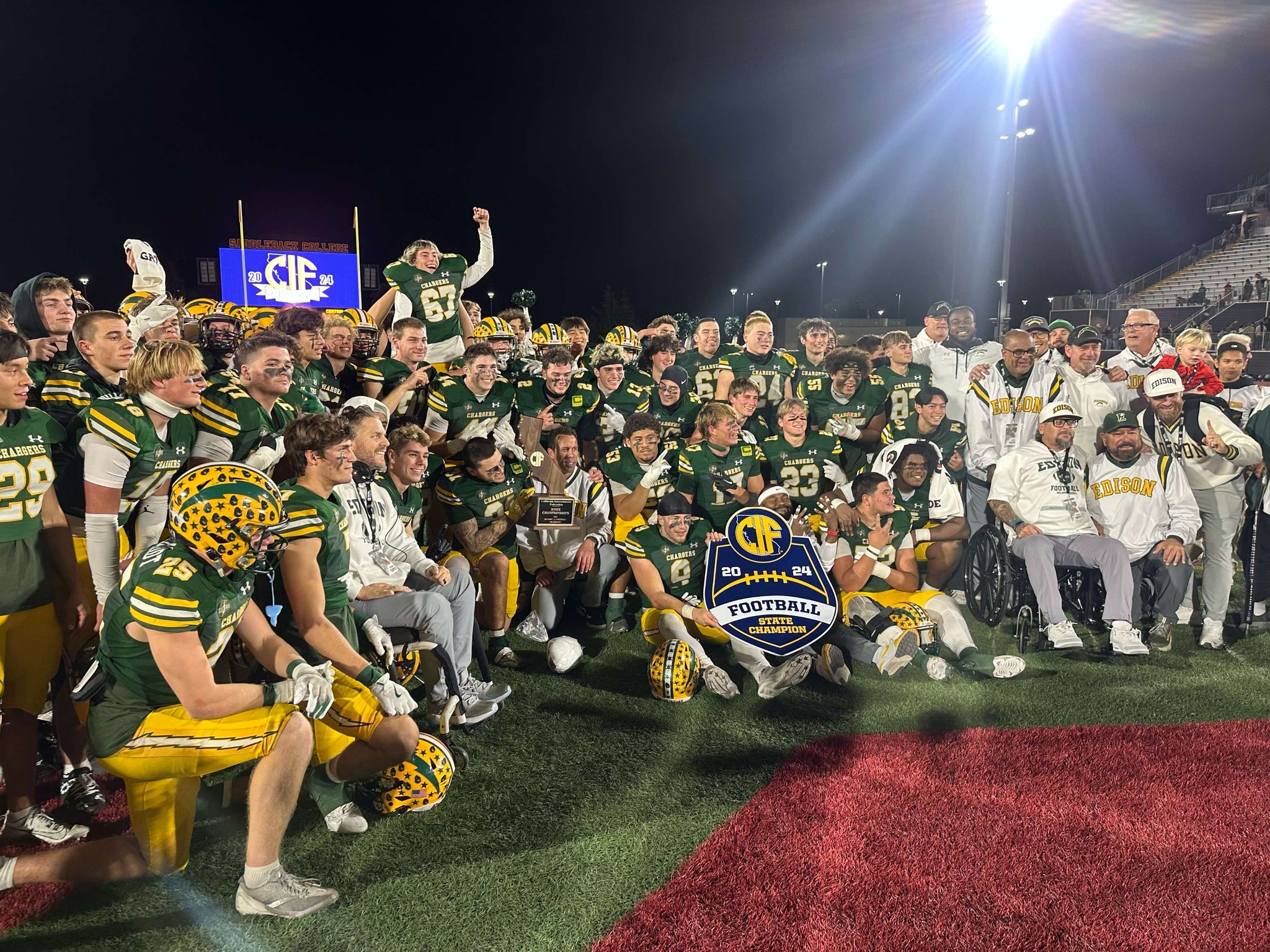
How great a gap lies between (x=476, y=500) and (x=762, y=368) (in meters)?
3.27

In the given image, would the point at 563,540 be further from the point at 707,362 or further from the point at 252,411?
the point at 707,362

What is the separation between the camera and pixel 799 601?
5.08 m

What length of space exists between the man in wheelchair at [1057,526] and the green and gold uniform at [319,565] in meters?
4.61

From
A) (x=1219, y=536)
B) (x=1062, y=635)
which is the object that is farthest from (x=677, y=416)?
(x=1219, y=536)

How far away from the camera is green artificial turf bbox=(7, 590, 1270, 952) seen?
116 inches

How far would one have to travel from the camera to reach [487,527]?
5.61m

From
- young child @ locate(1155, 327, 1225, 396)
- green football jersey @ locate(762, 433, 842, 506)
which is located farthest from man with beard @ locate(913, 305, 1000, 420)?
green football jersey @ locate(762, 433, 842, 506)

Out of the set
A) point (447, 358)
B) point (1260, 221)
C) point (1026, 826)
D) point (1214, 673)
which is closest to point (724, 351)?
point (447, 358)

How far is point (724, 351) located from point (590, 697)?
4.12 meters

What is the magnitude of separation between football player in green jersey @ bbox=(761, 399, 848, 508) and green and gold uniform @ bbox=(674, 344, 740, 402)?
140cm

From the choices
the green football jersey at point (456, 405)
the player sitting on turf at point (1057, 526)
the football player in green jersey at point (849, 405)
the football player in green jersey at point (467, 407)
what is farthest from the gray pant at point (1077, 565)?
the green football jersey at point (456, 405)

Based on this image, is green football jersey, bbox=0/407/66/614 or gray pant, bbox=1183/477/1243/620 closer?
green football jersey, bbox=0/407/66/614

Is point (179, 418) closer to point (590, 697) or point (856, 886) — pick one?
point (590, 697)

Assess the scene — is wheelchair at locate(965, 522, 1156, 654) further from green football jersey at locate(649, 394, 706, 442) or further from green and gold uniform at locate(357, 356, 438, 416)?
green and gold uniform at locate(357, 356, 438, 416)
